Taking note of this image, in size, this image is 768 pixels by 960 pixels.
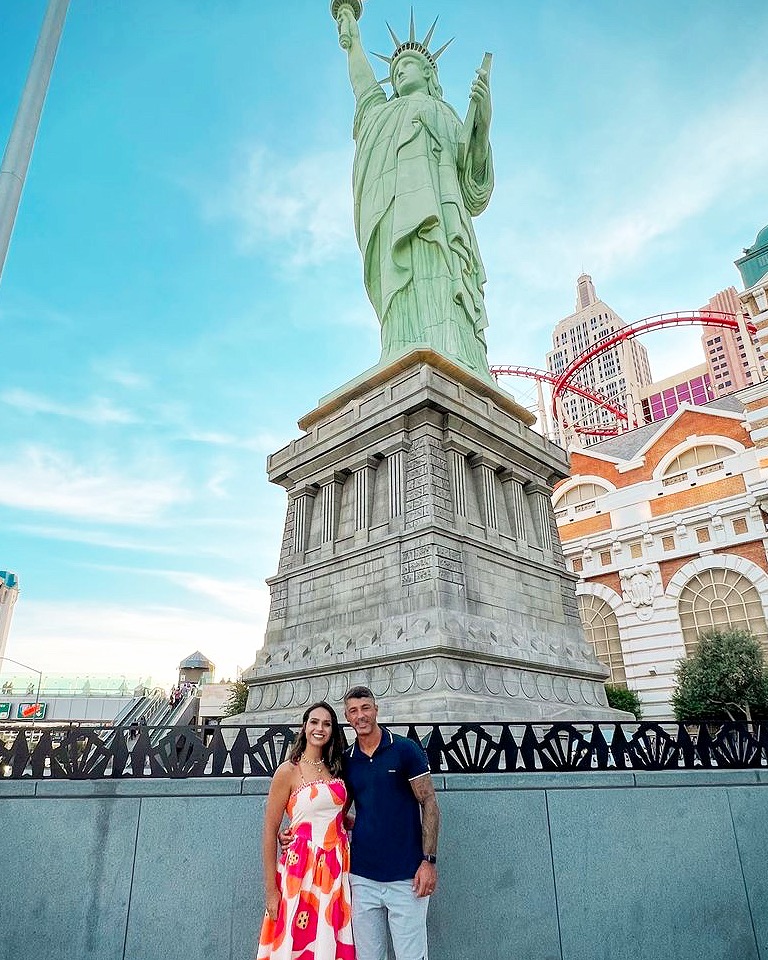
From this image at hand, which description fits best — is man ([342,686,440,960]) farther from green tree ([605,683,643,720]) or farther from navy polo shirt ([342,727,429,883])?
green tree ([605,683,643,720])

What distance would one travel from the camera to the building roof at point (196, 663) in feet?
126

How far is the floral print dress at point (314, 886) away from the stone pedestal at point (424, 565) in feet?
22.5

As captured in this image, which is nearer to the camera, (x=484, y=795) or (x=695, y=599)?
(x=484, y=795)

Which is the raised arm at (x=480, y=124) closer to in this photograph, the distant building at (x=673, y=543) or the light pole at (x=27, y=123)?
the light pole at (x=27, y=123)

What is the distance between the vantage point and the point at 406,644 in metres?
11.9

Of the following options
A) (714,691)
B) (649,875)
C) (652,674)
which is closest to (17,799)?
A: (649,875)

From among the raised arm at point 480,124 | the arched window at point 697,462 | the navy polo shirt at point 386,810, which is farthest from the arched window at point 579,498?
the navy polo shirt at point 386,810

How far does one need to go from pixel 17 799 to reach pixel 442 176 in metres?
19.3

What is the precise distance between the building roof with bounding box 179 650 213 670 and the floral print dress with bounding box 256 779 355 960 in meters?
37.3

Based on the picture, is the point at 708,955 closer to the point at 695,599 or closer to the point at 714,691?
the point at 714,691

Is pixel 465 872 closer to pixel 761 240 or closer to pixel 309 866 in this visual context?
pixel 309 866

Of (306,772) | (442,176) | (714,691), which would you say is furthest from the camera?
(714,691)

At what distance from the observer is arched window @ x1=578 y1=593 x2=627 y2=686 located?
28688 mm

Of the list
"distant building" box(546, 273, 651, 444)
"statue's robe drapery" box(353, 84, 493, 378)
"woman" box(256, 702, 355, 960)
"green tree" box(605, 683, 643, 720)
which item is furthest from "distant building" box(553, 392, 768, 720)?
"distant building" box(546, 273, 651, 444)
